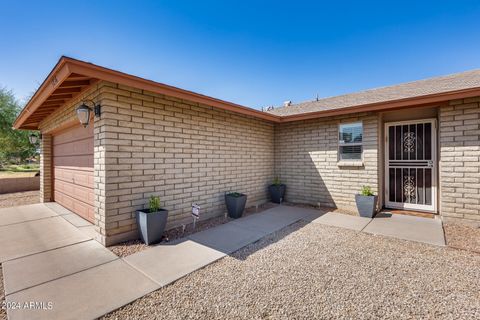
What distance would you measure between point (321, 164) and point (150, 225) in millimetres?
5347

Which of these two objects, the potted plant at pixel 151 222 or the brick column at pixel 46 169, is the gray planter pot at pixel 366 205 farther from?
the brick column at pixel 46 169

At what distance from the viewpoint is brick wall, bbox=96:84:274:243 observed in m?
3.80

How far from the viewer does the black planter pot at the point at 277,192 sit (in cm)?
734

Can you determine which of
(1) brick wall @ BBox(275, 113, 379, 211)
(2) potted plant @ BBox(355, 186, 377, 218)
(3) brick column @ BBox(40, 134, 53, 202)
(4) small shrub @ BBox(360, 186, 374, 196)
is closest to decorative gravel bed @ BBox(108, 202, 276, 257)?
(1) brick wall @ BBox(275, 113, 379, 211)

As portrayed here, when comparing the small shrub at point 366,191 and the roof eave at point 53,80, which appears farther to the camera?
the small shrub at point 366,191

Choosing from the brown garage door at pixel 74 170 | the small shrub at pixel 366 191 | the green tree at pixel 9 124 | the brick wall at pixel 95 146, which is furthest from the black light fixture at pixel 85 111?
the green tree at pixel 9 124

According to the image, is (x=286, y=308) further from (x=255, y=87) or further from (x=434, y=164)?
(x=255, y=87)

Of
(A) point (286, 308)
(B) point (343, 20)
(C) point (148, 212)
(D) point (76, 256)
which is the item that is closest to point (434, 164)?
(B) point (343, 20)

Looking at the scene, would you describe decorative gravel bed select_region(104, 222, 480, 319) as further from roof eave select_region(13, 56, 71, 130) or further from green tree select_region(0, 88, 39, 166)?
green tree select_region(0, 88, 39, 166)

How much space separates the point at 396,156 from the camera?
6.16 meters

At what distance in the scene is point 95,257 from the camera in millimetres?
3336

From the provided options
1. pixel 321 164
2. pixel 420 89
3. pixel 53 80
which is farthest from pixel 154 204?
pixel 420 89

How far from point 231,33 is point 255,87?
3.37m

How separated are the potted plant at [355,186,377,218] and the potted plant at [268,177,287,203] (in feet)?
7.74
